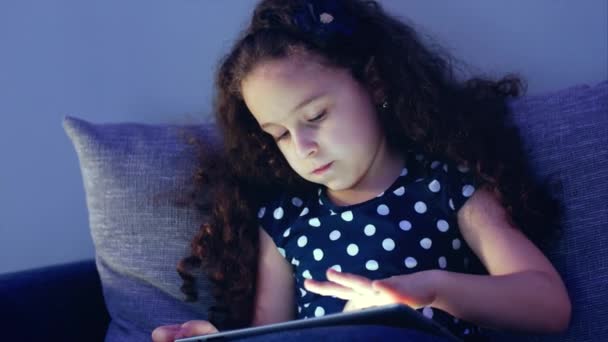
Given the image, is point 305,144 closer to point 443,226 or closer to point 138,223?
point 443,226

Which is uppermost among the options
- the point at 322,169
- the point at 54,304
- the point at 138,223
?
the point at 322,169

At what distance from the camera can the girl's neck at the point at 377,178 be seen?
117cm

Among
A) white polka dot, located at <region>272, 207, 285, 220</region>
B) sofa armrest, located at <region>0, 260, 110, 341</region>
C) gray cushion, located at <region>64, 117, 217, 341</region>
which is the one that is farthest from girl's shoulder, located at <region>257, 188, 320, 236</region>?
sofa armrest, located at <region>0, 260, 110, 341</region>

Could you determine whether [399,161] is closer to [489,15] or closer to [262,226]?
[262,226]

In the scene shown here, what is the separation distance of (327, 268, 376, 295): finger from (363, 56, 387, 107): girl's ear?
1.14 ft

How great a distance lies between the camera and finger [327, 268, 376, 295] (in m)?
0.87

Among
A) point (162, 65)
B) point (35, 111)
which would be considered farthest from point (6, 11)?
point (162, 65)

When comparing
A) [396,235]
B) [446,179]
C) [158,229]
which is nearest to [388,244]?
[396,235]

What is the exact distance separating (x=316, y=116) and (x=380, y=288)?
0.30m

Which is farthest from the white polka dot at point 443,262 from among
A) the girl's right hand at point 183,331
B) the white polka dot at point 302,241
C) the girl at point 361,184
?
the girl's right hand at point 183,331

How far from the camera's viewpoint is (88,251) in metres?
1.50

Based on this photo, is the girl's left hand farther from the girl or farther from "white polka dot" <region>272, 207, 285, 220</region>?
"white polka dot" <region>272, 207, 285, 220</region>

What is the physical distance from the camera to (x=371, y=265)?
1.11 m

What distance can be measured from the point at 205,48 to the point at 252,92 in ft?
1.17
